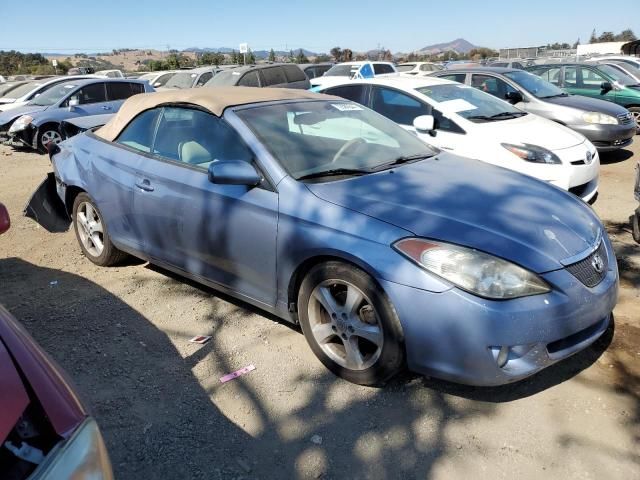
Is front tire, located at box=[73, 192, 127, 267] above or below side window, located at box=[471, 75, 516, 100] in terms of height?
below

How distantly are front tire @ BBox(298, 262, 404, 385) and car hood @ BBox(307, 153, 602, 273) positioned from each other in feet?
1.25

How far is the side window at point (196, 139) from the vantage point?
3.48m

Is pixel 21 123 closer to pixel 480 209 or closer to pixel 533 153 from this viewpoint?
pixel 533 153

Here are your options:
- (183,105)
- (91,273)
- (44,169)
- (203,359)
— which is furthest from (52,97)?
(203,359)

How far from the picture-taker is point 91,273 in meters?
4.70

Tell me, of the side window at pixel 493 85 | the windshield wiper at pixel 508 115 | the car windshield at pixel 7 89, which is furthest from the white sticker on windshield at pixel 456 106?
the car windshield at pixel 7 89

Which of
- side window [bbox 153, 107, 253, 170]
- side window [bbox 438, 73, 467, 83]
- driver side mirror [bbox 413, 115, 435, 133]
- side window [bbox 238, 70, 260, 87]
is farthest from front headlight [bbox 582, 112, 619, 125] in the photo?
side window [bbox 238, 70, 260, 87]

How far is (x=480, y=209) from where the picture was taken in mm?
2961

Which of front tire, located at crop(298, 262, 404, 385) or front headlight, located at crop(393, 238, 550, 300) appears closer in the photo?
front headlight, located at crop(393, 238, 550, 300)

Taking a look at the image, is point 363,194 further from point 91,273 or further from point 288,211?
point 91,273

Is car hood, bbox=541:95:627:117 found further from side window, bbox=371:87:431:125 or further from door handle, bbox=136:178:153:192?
door handle, bbox=136:178:153:192

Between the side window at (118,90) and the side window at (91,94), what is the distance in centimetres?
16

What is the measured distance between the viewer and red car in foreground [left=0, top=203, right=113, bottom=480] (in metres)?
1.39

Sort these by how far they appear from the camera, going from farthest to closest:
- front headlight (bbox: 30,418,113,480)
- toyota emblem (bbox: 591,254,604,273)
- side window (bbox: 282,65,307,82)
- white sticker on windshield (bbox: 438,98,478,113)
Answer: side window (bbox: 282,65,307,82) < white sticker on windshield (bbox: 438,98,478,113) < toyota emblem (bbox: 591,254,604,273) < front headlight (bbox: 30,418,113,480)
